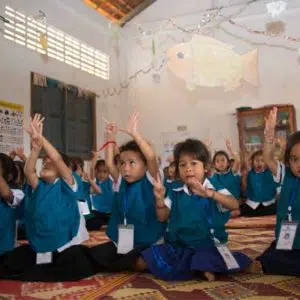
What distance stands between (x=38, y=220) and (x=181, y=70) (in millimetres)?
5185

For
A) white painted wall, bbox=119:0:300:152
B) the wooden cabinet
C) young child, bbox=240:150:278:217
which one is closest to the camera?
young child, bbox=240:150:278:217

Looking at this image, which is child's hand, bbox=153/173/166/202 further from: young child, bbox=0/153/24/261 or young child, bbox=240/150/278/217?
young child, bbox=240/150/278/217

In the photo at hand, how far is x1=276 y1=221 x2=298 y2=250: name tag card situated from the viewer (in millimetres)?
1888

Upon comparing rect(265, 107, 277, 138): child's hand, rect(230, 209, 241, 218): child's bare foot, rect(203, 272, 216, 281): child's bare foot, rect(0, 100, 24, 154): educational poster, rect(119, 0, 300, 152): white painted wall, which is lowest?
rect(203, 272, 216, 281): child's bare foot

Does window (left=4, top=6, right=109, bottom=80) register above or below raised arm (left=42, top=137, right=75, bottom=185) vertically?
above

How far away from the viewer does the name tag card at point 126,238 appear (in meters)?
2.14

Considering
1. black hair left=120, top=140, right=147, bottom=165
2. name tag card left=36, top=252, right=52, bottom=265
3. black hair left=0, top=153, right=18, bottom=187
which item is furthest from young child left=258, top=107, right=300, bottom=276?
black hair left=0, top=153, right=18, bottom=187

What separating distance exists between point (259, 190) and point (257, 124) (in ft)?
5.68

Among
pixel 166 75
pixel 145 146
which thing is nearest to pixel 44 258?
pixel 145 146

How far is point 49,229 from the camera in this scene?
2096 mm

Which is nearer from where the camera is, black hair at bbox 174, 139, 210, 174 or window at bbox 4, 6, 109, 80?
black hair at bbox 174, 139, 210, 174

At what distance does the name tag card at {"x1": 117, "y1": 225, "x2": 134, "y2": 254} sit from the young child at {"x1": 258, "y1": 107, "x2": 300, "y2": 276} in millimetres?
656

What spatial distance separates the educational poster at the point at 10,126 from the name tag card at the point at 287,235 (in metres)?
3.72

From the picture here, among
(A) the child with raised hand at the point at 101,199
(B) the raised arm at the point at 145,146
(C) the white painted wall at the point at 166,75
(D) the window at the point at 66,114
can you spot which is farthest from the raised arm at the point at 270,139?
(C) the white painted wall at the point at 166,75
